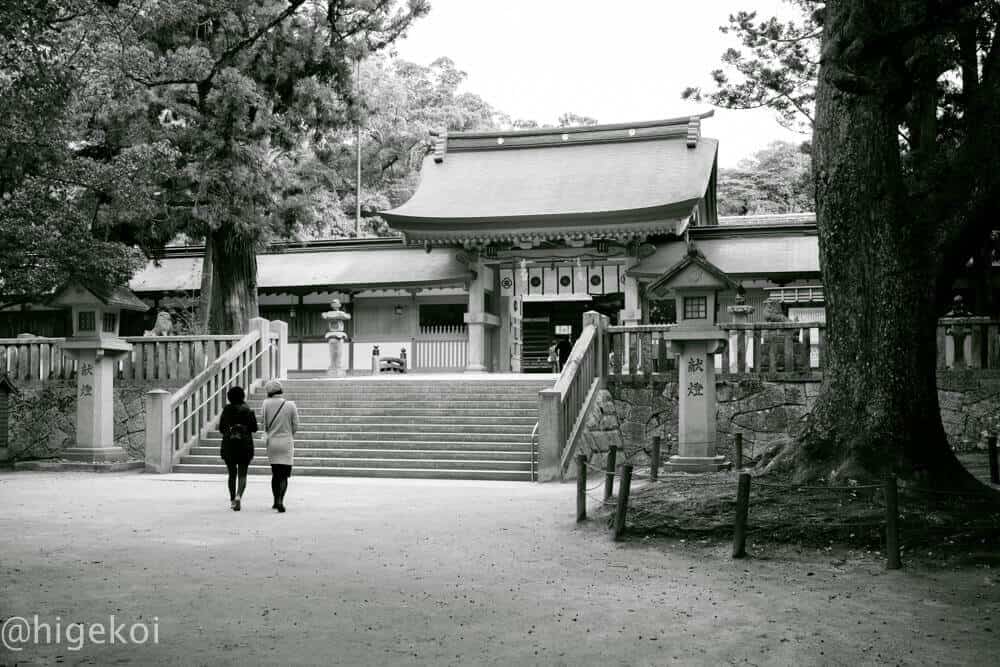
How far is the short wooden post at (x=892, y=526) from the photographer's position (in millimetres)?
7438

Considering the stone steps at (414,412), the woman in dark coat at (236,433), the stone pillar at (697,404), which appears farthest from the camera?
the stone steps at (414,412)

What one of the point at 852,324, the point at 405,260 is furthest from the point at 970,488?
the point at 405,260

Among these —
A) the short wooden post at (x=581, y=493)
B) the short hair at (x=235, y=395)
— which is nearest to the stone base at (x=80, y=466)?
the short hair at (x=235, y=395)

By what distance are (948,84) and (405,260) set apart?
15.5 metres

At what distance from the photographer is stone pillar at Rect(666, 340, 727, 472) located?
14.8 m

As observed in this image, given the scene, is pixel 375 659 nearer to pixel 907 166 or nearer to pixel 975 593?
pixel 975 593

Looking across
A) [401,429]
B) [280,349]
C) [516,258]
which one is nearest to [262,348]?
[280,349]

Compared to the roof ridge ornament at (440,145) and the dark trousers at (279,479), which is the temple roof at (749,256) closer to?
the roof ridge ornament at (440,145)

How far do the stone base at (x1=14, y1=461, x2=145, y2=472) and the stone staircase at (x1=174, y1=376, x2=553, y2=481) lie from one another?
1.15m

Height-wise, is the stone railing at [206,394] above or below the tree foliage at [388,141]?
below

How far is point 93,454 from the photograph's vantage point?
16641mm

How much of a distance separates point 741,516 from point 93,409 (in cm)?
1278

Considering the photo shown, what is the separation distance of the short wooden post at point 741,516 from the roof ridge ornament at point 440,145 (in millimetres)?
Answer: 20719

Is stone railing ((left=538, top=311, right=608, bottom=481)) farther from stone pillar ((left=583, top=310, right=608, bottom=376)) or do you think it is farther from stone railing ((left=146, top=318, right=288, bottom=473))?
stone railing ((left=146, top=318, right=288, bottom=473))
